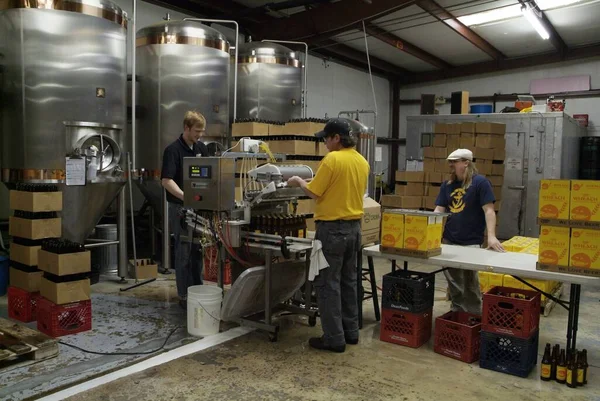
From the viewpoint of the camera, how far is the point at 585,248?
2.75 meters

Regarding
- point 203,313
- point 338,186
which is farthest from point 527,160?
point 203,313

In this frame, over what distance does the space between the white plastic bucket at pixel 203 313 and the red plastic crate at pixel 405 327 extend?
115cm

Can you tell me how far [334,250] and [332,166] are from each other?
1.72 ft

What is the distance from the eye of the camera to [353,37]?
9250 millimetres

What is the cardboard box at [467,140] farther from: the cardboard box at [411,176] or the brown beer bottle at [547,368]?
the brown beer bottle at [547,368]

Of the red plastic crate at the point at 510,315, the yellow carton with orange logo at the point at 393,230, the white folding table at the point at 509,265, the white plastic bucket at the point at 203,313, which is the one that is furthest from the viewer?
the white plastic bucket at the point at 203,313

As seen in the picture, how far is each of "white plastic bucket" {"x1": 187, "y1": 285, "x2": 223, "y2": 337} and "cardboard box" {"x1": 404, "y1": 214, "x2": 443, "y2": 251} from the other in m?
1.35

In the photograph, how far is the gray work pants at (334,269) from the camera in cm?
315

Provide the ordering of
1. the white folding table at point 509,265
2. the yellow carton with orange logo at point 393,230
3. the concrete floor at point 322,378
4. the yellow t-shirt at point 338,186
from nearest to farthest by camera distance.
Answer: the concrete floor at point 322,378 < the white folding table at point 509,265 < the yellow t-shirt at point 338,186 < the yellow carton with orange logo at point 393,230

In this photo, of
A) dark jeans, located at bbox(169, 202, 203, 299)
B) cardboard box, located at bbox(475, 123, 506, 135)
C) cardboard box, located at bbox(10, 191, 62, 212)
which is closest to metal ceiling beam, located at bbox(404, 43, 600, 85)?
cardboard box, located at bbox(475, 123, 506, 135)

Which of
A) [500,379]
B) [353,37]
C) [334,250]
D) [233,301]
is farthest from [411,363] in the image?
[353,37]

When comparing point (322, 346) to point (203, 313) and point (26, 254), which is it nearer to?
point (203, 313)

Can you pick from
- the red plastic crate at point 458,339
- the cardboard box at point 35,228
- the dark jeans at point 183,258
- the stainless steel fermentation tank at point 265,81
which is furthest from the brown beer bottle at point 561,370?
the stainless steel fermentation tank at point 265,81

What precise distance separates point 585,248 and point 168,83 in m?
4.08
